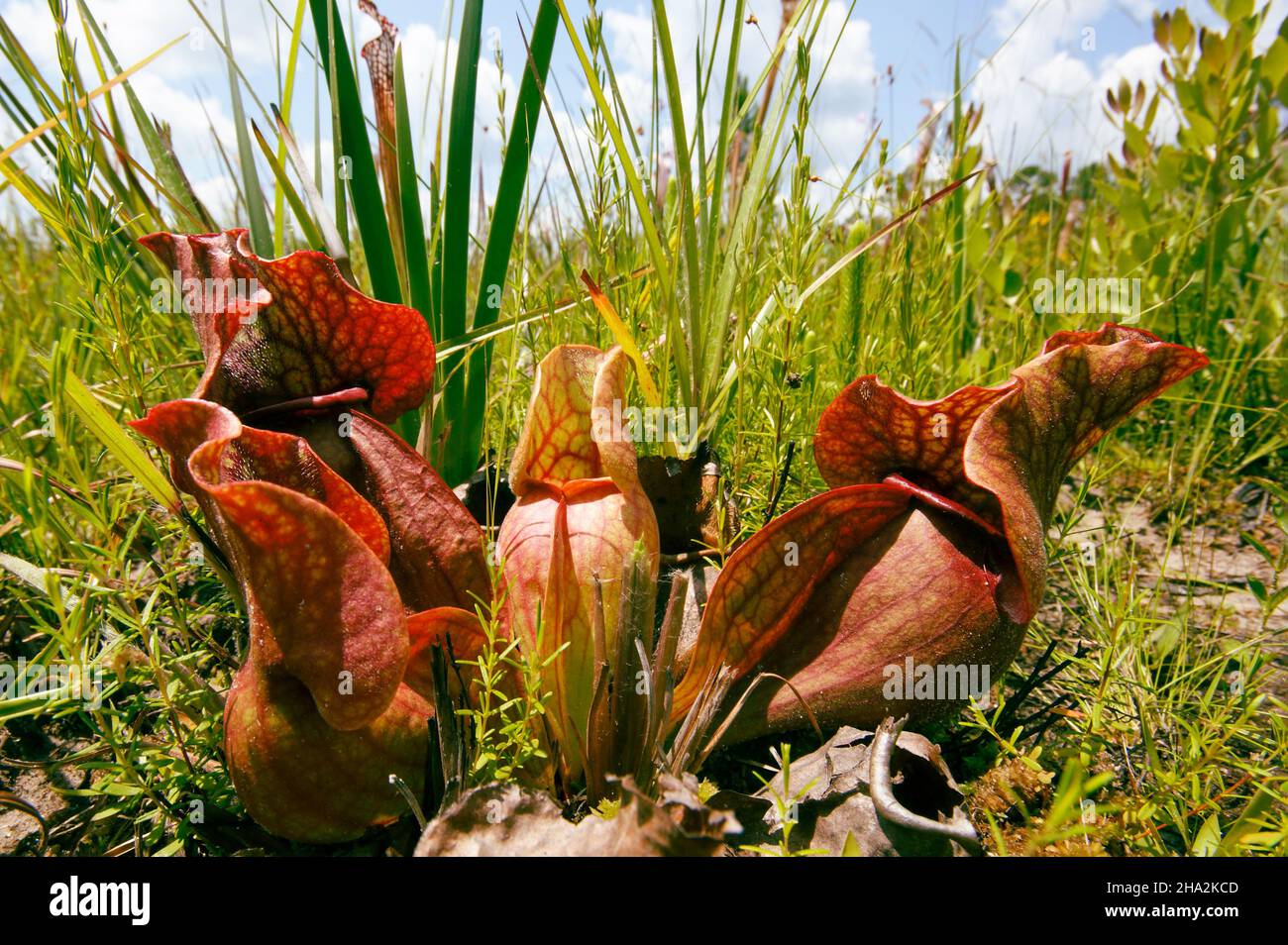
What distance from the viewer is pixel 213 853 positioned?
42.0 inches

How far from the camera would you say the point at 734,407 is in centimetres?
170

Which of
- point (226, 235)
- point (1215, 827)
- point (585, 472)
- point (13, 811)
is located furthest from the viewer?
point (585, 472)

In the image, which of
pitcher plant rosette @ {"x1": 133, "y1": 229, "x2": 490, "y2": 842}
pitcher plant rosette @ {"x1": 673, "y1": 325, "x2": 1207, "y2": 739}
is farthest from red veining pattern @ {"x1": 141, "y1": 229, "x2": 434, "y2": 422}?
pitcher plant rosette @ {"x1": 673, "y1": 325, "x2": 1207, "y2": 739}

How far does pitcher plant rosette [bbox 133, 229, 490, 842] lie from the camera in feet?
2.96

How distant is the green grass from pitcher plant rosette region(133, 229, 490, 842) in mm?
152

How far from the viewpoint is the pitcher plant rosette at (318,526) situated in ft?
2.96

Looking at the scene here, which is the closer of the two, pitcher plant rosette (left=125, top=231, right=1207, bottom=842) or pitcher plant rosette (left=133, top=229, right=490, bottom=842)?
pitcher plant rosette (left=133, top=229, right=490, bottom=842)

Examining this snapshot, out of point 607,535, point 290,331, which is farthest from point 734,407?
point 290,331

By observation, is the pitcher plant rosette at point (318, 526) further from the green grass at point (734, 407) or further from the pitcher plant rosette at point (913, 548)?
the pitcher plant rosette at point (913, 548)

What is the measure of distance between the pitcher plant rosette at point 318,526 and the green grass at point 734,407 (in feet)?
0.50

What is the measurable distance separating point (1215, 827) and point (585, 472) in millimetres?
1067

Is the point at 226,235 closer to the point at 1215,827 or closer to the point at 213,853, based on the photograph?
the point at 213,853

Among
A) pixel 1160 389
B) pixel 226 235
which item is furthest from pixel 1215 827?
pixel 226 235

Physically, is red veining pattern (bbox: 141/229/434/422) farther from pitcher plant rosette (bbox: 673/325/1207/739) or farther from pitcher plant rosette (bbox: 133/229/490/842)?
pitcher plant rosette (bbox: 673/325/1207/739)
